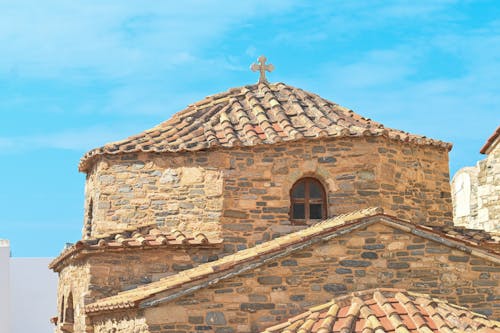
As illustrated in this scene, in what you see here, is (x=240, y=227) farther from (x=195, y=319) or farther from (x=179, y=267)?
(x=195, y=319)

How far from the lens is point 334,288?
12.1 meters

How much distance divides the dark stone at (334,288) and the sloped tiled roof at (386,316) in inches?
6.4

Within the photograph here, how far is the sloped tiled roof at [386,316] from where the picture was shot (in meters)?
11.0

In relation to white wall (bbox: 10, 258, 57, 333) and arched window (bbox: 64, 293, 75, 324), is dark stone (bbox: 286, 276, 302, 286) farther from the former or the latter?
white wall (bbox: 10, 258, 57, 333)

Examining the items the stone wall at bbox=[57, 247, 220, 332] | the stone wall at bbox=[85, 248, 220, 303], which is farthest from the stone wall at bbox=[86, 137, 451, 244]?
the stone wall at bbox=[85, 248, 220, 303]

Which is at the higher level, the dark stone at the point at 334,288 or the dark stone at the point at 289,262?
the dark stone at the point at 289,262

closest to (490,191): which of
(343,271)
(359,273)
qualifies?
(359,273)

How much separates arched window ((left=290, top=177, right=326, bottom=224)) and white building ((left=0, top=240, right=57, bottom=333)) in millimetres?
18133

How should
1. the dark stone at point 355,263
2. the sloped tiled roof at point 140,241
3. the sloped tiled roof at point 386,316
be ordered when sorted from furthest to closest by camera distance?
1. the sloped tiled roof at point 140,241
2. the dark stone at point 355,263
3. the sloped tiled roof at point 386,316

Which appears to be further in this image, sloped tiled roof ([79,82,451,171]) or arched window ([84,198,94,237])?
arched window ([84,198,94,237])

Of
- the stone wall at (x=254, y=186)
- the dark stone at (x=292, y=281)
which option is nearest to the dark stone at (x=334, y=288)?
the dark stone at (x=292, y=281)

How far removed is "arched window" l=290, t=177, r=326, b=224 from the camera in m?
14.9

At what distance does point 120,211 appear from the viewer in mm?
15438

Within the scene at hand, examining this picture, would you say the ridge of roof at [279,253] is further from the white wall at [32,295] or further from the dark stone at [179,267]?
the white wall at [32,295]
